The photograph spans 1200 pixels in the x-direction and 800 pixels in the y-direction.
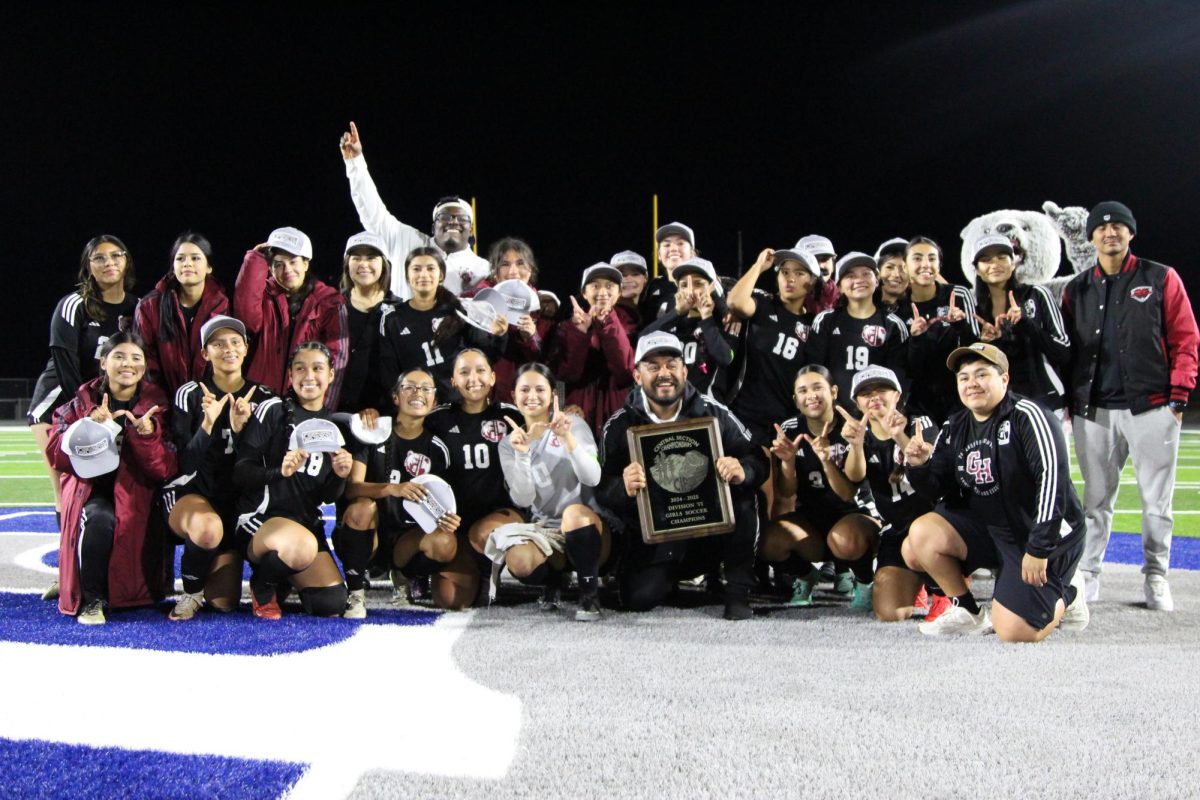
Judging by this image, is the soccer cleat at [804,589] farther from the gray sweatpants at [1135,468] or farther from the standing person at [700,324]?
the gray sweatpants at [1135,468]

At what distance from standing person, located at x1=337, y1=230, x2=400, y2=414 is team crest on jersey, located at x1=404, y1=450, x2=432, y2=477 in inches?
25.1

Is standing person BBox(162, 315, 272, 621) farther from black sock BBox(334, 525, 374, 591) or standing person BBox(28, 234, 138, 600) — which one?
standing person BBox(28, 234, 138, 600)

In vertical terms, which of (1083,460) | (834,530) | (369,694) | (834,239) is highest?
(834,239)

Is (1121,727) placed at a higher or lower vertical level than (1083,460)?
lower

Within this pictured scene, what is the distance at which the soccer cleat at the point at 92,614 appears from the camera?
4.24 m

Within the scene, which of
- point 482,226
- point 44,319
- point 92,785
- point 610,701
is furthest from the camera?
point 44,319

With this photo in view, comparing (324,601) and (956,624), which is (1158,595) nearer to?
(956,624)

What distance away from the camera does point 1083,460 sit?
5172 mm

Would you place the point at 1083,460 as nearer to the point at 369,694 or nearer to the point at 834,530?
the point at 834,530

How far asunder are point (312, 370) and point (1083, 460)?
13.5 feet

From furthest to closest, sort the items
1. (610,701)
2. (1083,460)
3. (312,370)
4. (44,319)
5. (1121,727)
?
(44,319)
(1083,460)
(312,370)
(610,701)
(1121,727)

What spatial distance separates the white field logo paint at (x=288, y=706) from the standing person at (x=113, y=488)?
1.99 feet

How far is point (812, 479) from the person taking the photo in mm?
5012

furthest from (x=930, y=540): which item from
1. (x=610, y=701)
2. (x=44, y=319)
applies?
(x=44, y=319)
